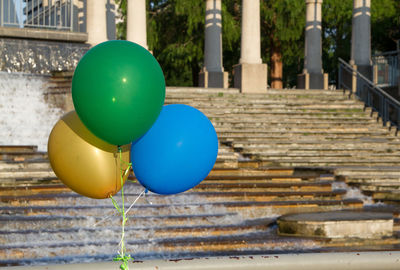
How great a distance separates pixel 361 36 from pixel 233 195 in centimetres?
1668

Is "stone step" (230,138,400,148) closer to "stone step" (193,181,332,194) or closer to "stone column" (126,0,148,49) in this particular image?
"stone step" (193,181,332,194)

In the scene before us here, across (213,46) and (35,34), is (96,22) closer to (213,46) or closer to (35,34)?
(35,34)

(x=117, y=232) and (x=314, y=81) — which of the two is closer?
(x=117, y=232)

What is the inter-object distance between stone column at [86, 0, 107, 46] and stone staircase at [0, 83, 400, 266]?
3.62m

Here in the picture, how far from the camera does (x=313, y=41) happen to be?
29.5 meters

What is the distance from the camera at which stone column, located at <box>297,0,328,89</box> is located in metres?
29.2

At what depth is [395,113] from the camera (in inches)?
884

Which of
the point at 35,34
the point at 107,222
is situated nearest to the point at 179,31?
the point at 35,34

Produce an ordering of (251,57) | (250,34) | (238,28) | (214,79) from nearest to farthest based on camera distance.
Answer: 1. (251,57)
2. (250,34)
3. (214,79)
4. (238,28)

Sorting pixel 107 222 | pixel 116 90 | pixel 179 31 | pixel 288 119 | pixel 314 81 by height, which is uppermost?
pixel 179 31

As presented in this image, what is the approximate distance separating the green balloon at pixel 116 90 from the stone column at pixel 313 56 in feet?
82.4

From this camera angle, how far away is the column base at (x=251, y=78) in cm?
2433

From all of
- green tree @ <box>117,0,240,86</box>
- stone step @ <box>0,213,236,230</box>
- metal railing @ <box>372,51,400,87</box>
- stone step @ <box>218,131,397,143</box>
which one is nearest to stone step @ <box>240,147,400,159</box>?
stone step @ <box>218,131,397,143</box>

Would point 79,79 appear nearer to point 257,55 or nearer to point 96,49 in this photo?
point 96,49
